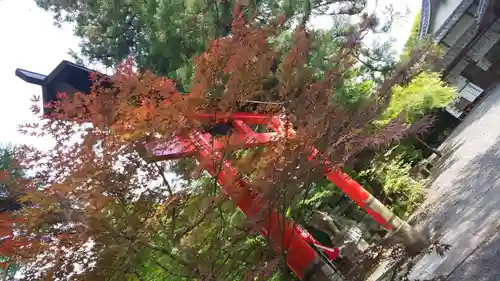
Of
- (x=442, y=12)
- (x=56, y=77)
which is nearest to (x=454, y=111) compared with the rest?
(x=442, y=12)

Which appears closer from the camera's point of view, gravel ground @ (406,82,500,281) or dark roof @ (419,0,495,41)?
gravel ground @ (406,82,500,281)

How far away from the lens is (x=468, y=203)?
653 centimetres

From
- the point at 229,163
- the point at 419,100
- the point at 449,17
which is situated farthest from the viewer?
the point at 449,17

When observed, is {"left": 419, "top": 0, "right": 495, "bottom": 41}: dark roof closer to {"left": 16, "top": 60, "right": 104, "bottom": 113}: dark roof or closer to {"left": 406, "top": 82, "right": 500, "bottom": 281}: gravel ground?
{"left": 406, "top": 82, "right": 500, "bottom": 281}: gravel ground

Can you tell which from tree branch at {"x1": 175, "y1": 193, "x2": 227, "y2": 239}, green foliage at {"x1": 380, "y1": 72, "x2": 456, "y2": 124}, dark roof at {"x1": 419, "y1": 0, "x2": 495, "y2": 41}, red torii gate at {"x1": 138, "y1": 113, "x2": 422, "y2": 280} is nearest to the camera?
tree branch at {"x1": 175, "y1": 193, "x2": 227, "y2": 239}

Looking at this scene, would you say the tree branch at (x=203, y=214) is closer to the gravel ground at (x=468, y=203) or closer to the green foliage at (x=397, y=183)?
the gravel ground at (x=468, y=203)

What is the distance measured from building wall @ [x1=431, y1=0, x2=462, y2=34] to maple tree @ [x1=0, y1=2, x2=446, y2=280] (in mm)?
9553

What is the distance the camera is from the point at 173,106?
A: 14.3 feet

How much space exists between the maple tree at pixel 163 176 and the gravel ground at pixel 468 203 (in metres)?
1.67

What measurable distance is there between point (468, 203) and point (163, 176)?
4.54 meters

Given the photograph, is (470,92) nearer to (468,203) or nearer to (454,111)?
(454,111)

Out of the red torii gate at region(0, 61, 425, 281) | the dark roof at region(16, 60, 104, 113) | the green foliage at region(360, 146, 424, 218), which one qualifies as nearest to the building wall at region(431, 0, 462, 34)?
the green foliage at region(360, 146, 424, 218)

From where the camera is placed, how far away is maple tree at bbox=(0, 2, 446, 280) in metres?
4.02

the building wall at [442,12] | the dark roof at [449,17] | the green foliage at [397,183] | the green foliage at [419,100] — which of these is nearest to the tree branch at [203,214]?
the green foliage at [397,183]
